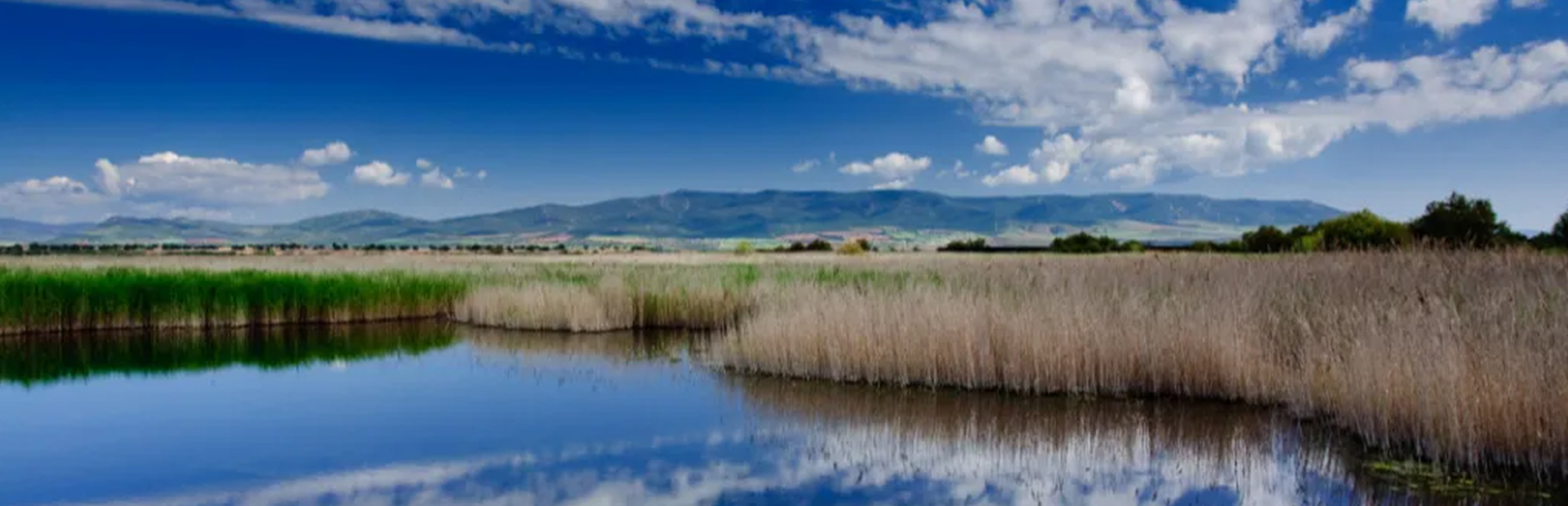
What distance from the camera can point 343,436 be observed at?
1019 cm

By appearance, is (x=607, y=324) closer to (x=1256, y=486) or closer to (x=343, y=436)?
(x=343, y=436)

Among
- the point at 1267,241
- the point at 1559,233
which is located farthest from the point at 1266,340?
the point at 1267,241

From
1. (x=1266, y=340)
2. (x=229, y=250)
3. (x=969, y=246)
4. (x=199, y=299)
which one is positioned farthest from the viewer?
(x=229, y=250)

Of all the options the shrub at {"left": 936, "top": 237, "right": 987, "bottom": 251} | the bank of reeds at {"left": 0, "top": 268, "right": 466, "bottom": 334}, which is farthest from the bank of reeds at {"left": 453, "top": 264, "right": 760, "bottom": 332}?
the shrub at {"left": 936, "top": 237, "right": 987, "bottom": 251}

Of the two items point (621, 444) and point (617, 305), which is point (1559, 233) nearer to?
point (617, 305)

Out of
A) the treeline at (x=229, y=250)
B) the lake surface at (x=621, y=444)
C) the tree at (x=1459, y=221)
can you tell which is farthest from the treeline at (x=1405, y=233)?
the treeline at (x=229, y=250)

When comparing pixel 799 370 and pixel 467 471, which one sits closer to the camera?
pixel 467 471

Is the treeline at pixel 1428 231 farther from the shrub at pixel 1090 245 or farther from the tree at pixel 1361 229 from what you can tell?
the shrub at pixel 1090 245

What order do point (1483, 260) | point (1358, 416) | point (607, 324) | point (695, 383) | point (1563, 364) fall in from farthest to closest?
point (607, 324), point (1483, 260), point (695, 383), point (1358, 416), point (1563, 364)

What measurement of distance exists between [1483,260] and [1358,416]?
810cm

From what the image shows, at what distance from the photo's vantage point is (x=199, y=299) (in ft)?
69.9

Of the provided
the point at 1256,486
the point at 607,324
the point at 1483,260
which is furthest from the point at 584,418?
the point at 1483,260

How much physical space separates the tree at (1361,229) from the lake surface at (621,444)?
87.1 feet

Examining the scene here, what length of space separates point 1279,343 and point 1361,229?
2955 centimetres
